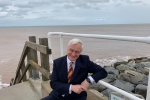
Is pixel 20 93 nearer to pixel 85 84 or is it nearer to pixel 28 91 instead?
pixel 28 91

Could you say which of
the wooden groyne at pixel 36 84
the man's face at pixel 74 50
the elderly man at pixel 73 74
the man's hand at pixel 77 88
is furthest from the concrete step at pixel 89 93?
the man's face at pixel 74 50

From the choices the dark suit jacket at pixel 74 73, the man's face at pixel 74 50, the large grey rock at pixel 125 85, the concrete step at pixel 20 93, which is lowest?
the large grey rock at pixel 125 85

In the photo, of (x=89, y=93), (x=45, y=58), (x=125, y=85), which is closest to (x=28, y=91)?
(x=45, y=58)

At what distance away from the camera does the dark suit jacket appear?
1.89 m

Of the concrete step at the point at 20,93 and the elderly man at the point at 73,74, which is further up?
the elderly man at the point at 73,74

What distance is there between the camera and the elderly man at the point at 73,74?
6.08 feet

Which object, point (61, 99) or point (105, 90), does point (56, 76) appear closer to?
point (61, 99)

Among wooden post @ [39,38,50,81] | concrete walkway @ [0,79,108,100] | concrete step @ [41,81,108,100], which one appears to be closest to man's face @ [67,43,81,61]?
concrete step @ [41,81,108,100]

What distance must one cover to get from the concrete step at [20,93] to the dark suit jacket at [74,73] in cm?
142

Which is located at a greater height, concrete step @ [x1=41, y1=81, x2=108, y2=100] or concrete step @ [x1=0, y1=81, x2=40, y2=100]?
concrete step @ [x1=41, y1=81, x2=108, y2=100]

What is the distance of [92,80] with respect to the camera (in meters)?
1.92

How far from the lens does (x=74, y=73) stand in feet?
6.23

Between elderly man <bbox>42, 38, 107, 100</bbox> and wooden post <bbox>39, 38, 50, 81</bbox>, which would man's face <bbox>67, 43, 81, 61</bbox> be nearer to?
elderly man <bbox>42, 38, 107, 100</bbox>

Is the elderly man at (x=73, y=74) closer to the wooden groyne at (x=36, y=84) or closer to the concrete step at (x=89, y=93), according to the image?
the concrete step at (x=89, y=93)
